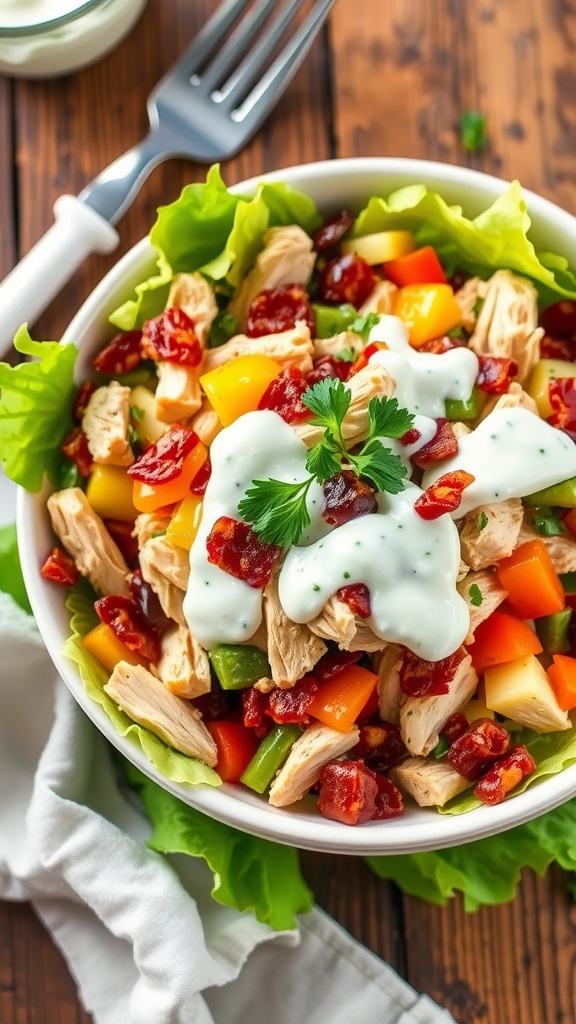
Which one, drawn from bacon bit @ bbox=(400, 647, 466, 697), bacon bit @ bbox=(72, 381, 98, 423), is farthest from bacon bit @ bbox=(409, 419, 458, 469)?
bacon bit @ bbox=(72, 381, 98, 423)

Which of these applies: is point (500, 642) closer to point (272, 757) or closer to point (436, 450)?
point (436, 450)

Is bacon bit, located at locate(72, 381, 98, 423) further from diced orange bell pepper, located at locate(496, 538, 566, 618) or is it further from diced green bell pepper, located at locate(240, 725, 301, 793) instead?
diced orange bell pepper, located at locate(496, 538, 566, 618)

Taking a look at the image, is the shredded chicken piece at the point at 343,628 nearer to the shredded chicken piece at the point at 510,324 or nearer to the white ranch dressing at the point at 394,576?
the white ranch dressing at the point at 394,576

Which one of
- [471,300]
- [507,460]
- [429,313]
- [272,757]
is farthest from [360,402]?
[272,757]

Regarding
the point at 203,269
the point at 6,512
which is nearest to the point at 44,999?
the point at 6,512

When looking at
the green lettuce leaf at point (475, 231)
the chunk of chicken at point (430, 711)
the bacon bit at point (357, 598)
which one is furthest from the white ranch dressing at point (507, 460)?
the green lettuce leaf at point (475, 231)

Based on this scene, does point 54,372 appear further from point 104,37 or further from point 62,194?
point 104,37
